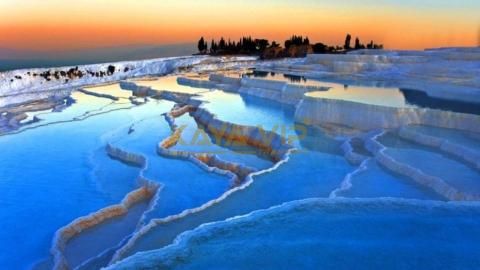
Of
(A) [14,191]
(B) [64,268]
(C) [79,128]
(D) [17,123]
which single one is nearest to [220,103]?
(C) [79,128]

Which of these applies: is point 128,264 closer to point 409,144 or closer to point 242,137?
point 409,144

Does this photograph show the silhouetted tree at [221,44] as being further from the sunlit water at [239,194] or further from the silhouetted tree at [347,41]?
the sunlit water at [239,194]

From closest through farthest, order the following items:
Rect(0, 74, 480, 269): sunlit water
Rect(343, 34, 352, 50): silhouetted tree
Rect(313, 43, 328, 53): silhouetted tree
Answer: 1. Rect(0, 74, 480, 269): sunlit water
2. Rect(313, 43, 328, 53): silhouetted tree
3. Rect(343, 34, 352, 50): silhouetted tree

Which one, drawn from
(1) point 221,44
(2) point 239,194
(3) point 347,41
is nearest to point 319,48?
(3) point 347,41

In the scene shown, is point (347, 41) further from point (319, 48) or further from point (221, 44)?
point (221, 44)

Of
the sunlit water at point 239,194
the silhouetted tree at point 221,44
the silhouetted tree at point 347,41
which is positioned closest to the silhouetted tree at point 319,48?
the silhouetted tree at point 347,41

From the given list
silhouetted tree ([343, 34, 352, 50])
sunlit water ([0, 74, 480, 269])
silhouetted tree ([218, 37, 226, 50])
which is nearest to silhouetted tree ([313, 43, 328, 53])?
silhouetted tree ([343, 34, 352, 50])

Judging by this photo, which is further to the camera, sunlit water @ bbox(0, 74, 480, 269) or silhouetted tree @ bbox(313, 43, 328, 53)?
silhouetted tree @ bbox(313, 43, 328, 53)

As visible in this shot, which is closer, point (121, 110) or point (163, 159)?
point (163, 159)

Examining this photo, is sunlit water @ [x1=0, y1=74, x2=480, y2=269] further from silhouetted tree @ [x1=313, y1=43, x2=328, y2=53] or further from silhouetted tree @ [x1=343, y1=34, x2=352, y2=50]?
silhouetted tree @ [x1=343, y1=34, x2=352, y2=50]

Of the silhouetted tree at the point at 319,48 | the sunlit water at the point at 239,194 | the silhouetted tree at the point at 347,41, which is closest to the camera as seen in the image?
the sunlit water at the point at 239,194

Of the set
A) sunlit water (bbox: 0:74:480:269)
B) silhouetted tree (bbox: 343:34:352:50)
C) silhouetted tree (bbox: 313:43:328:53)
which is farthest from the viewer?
silhouetted tree (bbox: 343:34:352:50)
